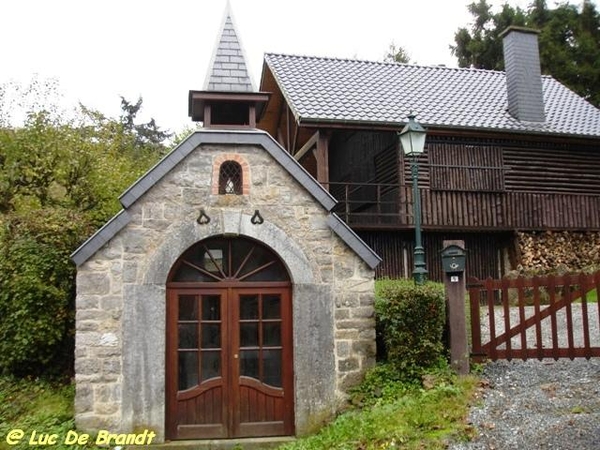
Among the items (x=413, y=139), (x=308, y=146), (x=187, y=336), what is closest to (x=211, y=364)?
(x=187, y=336)

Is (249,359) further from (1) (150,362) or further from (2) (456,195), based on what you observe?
(2) (456,195)

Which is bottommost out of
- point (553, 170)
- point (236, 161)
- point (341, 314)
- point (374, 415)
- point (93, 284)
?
point (374, 415)

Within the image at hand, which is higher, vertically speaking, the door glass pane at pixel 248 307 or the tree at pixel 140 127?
the tree at pixel 140 127

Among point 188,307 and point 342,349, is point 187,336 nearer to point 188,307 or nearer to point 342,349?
point 188,307

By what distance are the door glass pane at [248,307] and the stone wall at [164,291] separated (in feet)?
1.87

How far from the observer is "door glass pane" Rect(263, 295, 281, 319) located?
881 cm

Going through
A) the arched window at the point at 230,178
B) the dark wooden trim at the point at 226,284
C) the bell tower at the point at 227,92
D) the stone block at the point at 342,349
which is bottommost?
the stone block at the point at 342,349

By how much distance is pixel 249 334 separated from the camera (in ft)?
28.6

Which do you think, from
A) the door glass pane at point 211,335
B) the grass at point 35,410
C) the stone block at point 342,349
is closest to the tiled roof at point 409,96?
the stone block at point 342,349

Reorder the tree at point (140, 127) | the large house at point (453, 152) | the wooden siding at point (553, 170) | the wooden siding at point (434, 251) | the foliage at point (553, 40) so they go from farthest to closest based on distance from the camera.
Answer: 1. the tree at point (140, 127)
2. the foliage at point (553, 40)
3. the wooden siding at point (553, 170)
4. the wooden siding at point (434, 251)
5. the large house at point (453, 152)

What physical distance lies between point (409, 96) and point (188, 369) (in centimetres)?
1245

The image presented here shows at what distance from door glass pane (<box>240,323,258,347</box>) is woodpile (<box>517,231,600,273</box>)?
1080 cm

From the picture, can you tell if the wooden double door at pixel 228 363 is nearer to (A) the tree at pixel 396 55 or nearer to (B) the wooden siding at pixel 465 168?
(B) the wooden siding at pixel 465 168

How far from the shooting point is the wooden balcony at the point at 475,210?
1675 centimetres
